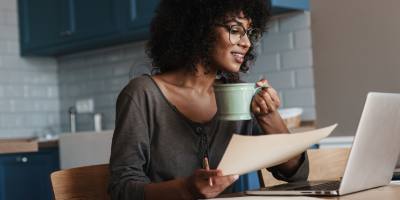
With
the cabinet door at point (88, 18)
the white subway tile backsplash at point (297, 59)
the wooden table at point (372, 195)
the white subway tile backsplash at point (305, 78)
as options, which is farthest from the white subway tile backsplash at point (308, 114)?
the wooden table at point (372, 195)

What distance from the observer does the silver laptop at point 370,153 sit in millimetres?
1320

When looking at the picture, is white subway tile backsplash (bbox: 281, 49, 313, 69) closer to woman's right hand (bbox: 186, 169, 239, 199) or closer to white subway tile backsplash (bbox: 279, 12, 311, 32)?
white subway tile backsplash (bbox: 279, 12, 311, 32)

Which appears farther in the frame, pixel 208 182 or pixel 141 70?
pixel 141 70

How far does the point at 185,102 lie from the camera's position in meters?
1.82

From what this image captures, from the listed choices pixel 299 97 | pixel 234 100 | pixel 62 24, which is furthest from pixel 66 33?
pixel 234 100

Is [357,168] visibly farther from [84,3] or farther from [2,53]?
[2,53]

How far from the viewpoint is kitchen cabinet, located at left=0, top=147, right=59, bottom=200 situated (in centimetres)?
383

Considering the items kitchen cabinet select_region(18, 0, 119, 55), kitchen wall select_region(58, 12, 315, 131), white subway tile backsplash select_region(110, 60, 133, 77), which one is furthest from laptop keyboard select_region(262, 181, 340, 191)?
white subway tile backsplash select_region(110, 60, 133, 77)

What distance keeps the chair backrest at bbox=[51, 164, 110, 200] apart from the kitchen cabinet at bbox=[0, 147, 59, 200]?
2288mm

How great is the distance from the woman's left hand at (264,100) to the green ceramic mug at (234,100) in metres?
0.08

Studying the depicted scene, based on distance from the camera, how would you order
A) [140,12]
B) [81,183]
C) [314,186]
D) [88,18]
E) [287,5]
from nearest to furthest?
[314,186] < [81,183] < [287,5] < [140,12] < [88,18]

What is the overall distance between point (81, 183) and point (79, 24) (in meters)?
3.00

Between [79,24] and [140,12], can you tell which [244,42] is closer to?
[140,12]

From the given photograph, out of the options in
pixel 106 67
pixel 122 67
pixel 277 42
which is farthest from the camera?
pixel 106 67
